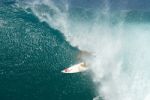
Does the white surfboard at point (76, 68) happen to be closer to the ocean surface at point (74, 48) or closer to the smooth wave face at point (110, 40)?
the ocean surface at point (74, 48)

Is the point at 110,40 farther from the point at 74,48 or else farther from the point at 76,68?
the point at 76,68

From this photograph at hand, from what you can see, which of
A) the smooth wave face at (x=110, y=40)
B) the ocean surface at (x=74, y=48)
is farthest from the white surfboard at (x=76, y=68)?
the smooth wave face at (x=110, y=40)

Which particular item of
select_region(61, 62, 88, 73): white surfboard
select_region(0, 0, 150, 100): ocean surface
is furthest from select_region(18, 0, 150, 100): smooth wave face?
select_region(61, 62, 88, 73): white surfboard

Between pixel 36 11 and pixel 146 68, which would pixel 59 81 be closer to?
pixel 146 68

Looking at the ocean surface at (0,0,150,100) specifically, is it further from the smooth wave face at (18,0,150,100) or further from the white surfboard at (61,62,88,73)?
the white surfboard at (61,62,88,73)

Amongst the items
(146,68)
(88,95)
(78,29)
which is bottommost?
(88,95)

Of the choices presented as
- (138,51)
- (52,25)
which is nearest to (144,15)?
(138,51)

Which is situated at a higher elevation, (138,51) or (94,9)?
(94,9)

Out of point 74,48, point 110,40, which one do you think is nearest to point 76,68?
point 74,48
